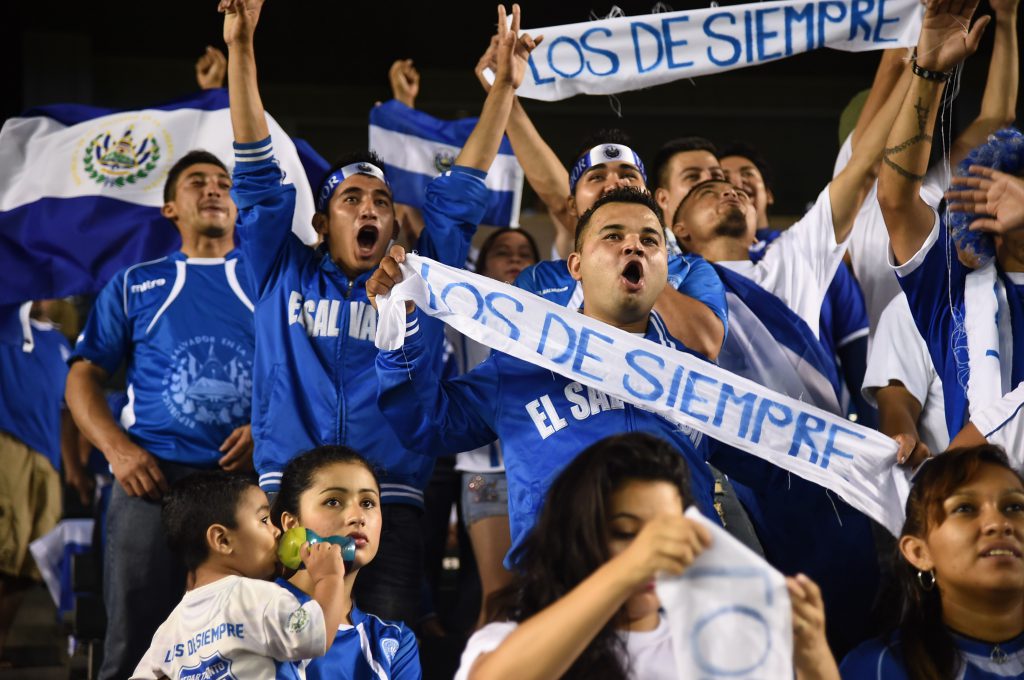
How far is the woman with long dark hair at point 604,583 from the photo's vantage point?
2.02 meters

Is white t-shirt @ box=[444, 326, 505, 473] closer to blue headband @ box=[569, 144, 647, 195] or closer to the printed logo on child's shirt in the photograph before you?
blue headband @ box=[569, 144, 647, 195]

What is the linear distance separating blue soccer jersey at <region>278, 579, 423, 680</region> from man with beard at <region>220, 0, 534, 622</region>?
245 mm

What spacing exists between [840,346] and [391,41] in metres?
5.80

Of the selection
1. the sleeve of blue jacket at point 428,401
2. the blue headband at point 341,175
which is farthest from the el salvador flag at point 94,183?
the sleeve of blue jacket at point 428,401

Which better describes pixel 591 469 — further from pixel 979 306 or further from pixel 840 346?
pixel 840 346

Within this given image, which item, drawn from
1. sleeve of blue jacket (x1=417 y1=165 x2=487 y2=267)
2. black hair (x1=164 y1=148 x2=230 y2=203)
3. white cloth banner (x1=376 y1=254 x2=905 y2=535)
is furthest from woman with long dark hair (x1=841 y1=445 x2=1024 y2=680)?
black hair (x1=164 y1=148 x2=230 y2=203)

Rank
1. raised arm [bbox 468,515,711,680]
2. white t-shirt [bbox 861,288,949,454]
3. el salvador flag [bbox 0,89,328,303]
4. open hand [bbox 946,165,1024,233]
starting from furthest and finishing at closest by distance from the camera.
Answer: el salvador flag [bbox 0,89,328,303], white t-shirt [bbox 861,288,949,454], open hand [bbox 946,165,1024,233], raised arm [bbox 468,515,711,680]

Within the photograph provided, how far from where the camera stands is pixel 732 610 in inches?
80.4

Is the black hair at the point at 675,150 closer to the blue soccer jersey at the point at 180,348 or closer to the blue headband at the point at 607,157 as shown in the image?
the blue headband at the point at 607,157

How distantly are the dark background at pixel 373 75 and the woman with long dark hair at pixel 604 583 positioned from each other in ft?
20.9

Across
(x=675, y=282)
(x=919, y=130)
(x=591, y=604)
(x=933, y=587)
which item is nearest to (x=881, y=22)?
(x=919, y=130)

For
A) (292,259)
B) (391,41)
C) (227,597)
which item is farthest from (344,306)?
(391,41)

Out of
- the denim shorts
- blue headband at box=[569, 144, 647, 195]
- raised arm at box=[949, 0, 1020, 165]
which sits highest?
raised arm at box=[949, 0, 1020, 165]

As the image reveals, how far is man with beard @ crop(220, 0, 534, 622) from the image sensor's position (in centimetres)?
373
